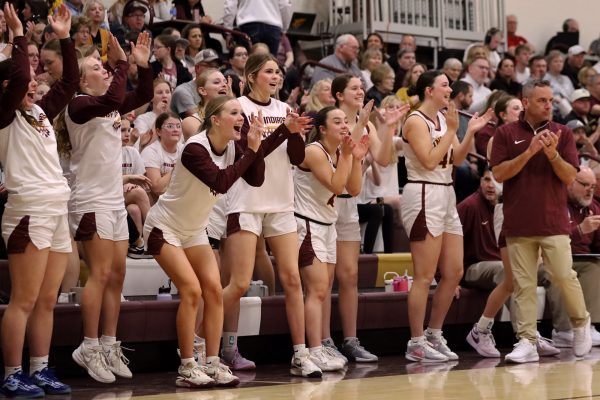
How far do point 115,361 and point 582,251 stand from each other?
3.88 metres

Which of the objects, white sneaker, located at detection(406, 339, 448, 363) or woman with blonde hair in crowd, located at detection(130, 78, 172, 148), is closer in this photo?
white sneaker, located at detection(406, 339, 448, 363)

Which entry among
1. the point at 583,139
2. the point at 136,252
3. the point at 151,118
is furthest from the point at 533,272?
the point at 583,139

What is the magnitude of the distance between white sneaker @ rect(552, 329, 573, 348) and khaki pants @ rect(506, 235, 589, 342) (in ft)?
3.05

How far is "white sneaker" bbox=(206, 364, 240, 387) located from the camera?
590 cm

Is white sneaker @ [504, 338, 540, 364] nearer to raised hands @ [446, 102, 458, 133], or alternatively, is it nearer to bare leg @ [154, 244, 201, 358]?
raised hands @ [446, 102, 458, 133]

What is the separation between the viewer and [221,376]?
5910mm

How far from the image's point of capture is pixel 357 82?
7.18 m

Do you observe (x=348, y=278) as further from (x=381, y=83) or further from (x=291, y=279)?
(x=381, y=83)

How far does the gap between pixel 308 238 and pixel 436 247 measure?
0.92 m

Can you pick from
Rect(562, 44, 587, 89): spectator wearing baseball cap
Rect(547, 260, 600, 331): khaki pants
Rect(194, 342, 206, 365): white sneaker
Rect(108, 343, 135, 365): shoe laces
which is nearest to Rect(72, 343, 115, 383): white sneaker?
Rect(108, 343, 135, 365): shoe laces

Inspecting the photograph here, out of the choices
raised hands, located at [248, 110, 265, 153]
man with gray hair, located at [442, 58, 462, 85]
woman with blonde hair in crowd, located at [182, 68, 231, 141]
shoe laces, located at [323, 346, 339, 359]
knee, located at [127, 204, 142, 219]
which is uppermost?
man with gray hair, located at [442, 58, 462, 85]

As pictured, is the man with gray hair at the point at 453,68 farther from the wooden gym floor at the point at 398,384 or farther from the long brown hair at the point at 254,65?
the long brown hair at the point at 254,65

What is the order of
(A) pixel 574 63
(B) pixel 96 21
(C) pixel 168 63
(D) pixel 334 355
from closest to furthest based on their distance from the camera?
(D) pixel 334 355 < (B) pixel 96 21 < (C) pixel 168 63 < (A) pixel 574 63

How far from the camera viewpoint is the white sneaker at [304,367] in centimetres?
629
